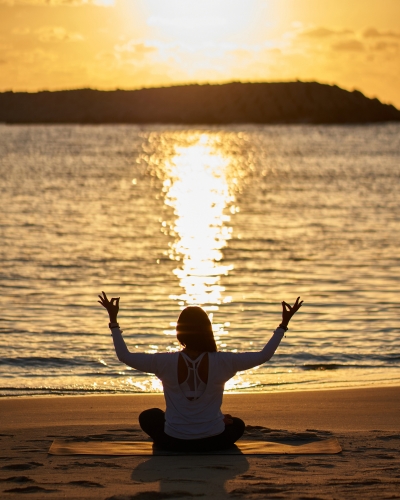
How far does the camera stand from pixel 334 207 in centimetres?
3950

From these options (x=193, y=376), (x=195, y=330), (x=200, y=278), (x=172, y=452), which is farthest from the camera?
(x=200, y=278)

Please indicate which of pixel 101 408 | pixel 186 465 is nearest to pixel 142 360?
pixel 186 465

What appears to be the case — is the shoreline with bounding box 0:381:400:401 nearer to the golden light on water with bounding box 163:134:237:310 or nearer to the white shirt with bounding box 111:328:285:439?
the white shirt with bounding box 111:328:285:439

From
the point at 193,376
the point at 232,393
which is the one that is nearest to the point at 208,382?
the point at 193,376

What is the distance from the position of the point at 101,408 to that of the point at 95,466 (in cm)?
264

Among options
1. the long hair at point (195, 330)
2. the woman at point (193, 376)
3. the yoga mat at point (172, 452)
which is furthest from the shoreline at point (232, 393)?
the long hair at point (195, 330)

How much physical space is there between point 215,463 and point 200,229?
81.6 feet

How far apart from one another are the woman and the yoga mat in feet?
0.31

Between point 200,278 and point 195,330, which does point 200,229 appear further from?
point 195,330

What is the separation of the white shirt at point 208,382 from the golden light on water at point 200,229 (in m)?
9.47

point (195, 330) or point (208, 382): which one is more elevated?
point (195, 330)

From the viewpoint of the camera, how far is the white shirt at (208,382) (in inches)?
244

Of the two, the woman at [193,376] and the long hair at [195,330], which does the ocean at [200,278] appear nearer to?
the woman at [193,376]

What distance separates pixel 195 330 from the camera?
6.22 meters
